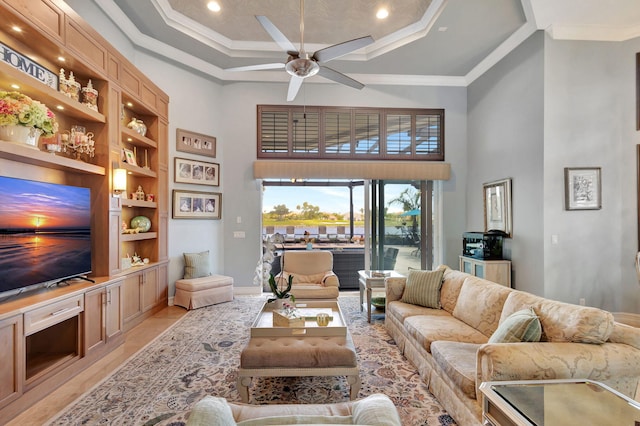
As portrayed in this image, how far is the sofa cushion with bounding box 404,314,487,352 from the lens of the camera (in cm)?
248

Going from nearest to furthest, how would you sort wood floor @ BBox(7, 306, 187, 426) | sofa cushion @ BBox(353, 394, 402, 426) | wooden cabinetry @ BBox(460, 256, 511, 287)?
1. sofa cushion @ BBox(353, 394, 402, 426)
2. wood floor @ BBox(7, 306, 187, 426)
3. wooden cabinetry @ BBox(460, 256, 511, 287)

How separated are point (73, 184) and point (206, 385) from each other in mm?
2462

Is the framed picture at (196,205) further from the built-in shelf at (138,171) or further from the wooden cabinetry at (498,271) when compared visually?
the wooden cabinetry at (498,271)

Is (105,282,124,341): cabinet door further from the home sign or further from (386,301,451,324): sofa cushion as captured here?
(386,301,451,324): sofa cushion

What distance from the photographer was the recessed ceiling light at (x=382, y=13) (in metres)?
4.09

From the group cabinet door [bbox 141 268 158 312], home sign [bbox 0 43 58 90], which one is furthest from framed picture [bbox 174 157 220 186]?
home sign [bbox 0 43 58 90]

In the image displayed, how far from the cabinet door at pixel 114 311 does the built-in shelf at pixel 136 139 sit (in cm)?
190

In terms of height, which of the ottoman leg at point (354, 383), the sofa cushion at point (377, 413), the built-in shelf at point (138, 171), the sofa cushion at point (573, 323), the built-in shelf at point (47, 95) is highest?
the built-in shelf at point (47, 95)

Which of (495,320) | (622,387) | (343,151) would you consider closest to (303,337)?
(495,320)

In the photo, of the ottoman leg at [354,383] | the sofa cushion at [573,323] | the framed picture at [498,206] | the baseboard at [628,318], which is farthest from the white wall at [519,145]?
the ottoman leg at [354,383]

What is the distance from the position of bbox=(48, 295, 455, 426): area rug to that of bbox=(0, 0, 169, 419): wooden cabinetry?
40 cm

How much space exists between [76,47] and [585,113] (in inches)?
233

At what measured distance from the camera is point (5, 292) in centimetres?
221

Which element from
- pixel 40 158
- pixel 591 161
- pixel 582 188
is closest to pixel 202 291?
pixel 40 158
